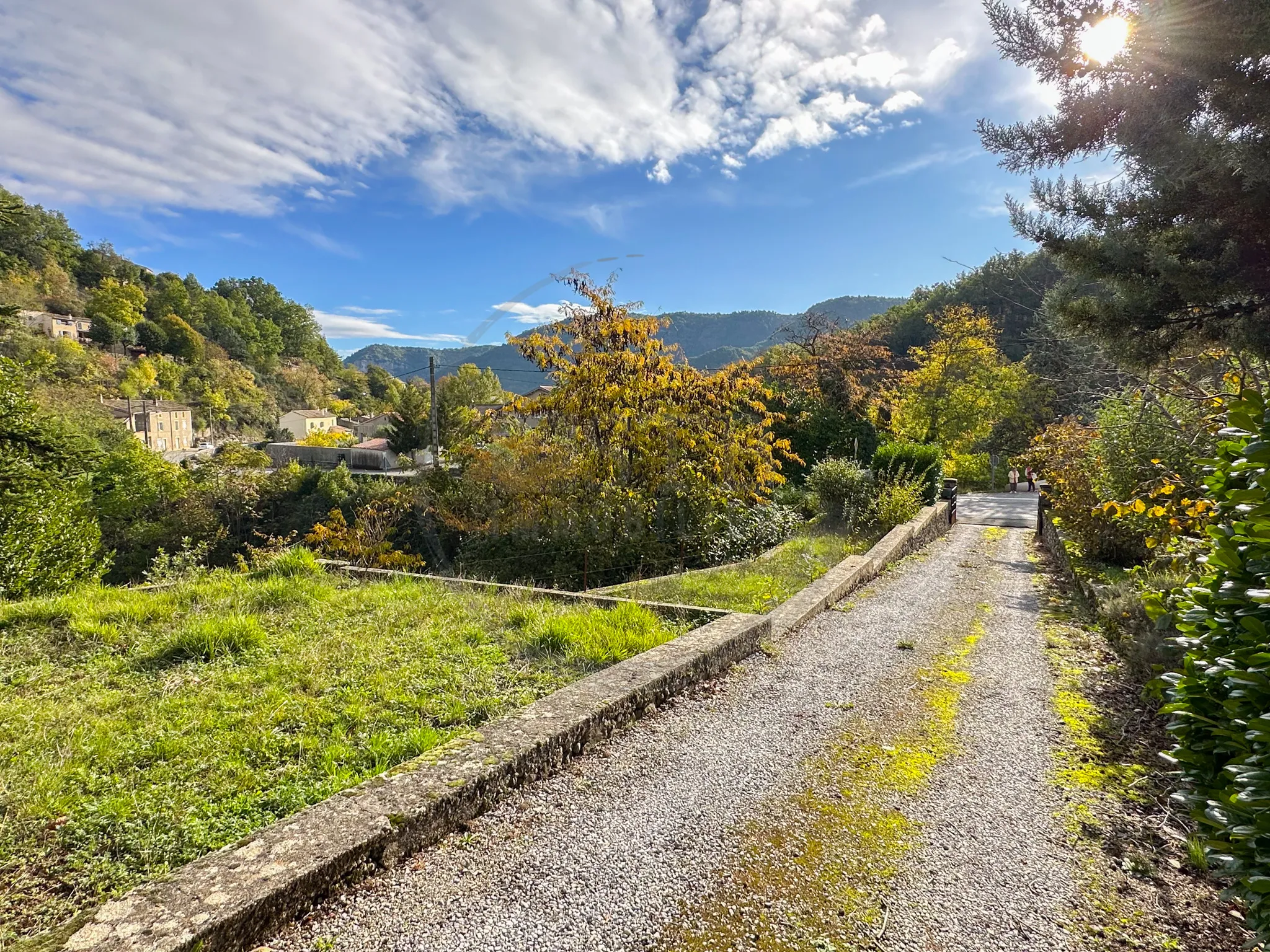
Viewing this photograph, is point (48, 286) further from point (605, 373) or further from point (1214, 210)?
point (1214, 210)

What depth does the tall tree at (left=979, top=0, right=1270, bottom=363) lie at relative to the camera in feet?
10.1

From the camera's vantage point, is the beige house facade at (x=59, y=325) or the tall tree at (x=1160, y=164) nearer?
the tall tree at (x=1160, y=164)

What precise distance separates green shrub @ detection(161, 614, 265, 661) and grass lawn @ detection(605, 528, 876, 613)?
2789mm

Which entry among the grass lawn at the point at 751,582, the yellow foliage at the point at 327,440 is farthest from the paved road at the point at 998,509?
the yellow foliage at the point at 327,440

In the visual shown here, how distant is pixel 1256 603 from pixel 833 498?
30.2ft

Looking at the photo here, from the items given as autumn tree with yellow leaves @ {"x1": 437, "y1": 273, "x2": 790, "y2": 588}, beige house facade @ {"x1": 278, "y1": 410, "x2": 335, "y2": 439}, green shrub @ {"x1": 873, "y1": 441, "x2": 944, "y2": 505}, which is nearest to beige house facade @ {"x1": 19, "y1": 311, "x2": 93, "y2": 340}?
beige house facade @ {"x1": 278, "y1": 410, "x2": 335, "y2": 439}

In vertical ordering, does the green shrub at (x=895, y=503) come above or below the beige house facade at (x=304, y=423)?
below

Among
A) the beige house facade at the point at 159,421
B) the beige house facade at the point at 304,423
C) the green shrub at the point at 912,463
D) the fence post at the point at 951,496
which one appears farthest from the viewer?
the beige house facade at the point at 304,423

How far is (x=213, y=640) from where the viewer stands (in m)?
3.46

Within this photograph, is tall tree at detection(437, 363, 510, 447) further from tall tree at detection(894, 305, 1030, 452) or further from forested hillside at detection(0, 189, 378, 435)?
forested hillside at detection(0, 189, 378, 435)

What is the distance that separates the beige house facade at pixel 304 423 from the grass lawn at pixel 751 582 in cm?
7011

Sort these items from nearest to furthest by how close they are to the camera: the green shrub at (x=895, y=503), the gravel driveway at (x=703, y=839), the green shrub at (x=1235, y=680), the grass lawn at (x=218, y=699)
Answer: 1. the green shrub at (x=1235, y=680)
2. the gravel driveway at (x=703, y=839)
3. the grass lawn at (x=218, y=699)
4. the green shrub at (x=895, y=503)

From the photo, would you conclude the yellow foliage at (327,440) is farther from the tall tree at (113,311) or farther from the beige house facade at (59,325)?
the tall tree at (113,311)

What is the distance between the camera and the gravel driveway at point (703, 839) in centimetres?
170
